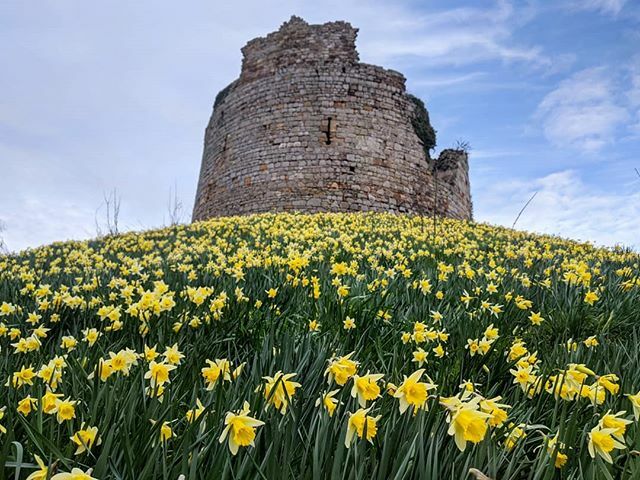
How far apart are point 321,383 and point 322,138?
1434 cm

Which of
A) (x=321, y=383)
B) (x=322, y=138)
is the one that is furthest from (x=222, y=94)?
(x=321, y=383)

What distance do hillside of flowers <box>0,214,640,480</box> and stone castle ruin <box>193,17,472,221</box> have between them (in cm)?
1125

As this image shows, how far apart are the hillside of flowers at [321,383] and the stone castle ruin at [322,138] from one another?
11.3 metres

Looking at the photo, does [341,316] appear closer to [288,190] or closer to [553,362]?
[553,362]

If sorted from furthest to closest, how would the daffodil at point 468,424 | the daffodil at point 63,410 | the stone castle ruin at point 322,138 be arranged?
the stone castle ruin at point 322,138 → the daffodil at point 63,410 → the daffodil at point 468,424

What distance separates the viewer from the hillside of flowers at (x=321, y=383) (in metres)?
0.97

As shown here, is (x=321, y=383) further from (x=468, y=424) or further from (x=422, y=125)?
(x=422, y=125)

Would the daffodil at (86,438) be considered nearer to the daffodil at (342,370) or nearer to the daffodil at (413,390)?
the daffodil at (342,370)

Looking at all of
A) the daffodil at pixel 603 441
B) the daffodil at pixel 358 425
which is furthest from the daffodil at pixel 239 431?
the daffodil at pixel 603 441

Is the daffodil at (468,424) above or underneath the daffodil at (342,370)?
underneath

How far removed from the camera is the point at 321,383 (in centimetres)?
157

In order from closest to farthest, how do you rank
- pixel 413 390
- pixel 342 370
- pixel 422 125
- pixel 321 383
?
pixel 413 390 → pixel 342 370 → pixel 321 383 → pixel 422 125

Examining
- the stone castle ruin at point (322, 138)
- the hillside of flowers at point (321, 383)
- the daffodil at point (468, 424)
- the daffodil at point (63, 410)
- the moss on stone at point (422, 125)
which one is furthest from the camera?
the moss on stone at point (422, 125)

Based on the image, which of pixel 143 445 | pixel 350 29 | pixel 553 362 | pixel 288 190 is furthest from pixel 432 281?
pixel 350 29
